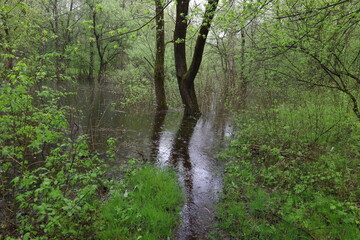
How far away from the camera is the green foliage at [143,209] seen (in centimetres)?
305

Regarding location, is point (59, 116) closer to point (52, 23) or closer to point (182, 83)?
point (182, 83)

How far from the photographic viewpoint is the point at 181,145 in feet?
23.3

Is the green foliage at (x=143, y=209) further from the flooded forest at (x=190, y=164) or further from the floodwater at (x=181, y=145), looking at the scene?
the floodwater at (x=181, y=145)

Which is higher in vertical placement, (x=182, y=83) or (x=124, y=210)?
(x=182, y=83)

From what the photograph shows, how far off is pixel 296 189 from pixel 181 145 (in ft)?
12.7

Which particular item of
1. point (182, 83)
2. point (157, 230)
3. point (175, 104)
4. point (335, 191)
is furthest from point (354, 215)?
point (175, 104)

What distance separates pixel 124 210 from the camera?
3.21 meters

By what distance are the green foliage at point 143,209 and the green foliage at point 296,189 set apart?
2.88 ft

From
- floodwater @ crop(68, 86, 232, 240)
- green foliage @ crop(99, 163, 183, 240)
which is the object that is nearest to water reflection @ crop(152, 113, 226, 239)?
floodwater @ crop(68, 86, 232, 240)

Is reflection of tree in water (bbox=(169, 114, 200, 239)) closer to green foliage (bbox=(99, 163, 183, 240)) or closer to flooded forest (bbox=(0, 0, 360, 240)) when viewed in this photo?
flooded forest (bbox=(0, 0, 360, 240))

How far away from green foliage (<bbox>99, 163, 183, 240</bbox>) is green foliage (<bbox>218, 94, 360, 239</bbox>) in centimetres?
88

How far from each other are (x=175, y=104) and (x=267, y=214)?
1035 centimetres

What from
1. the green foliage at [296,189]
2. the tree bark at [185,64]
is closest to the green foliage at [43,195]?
the green foliage at [296,189]

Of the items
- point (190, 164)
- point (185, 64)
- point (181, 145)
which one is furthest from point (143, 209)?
point (185, 64)
